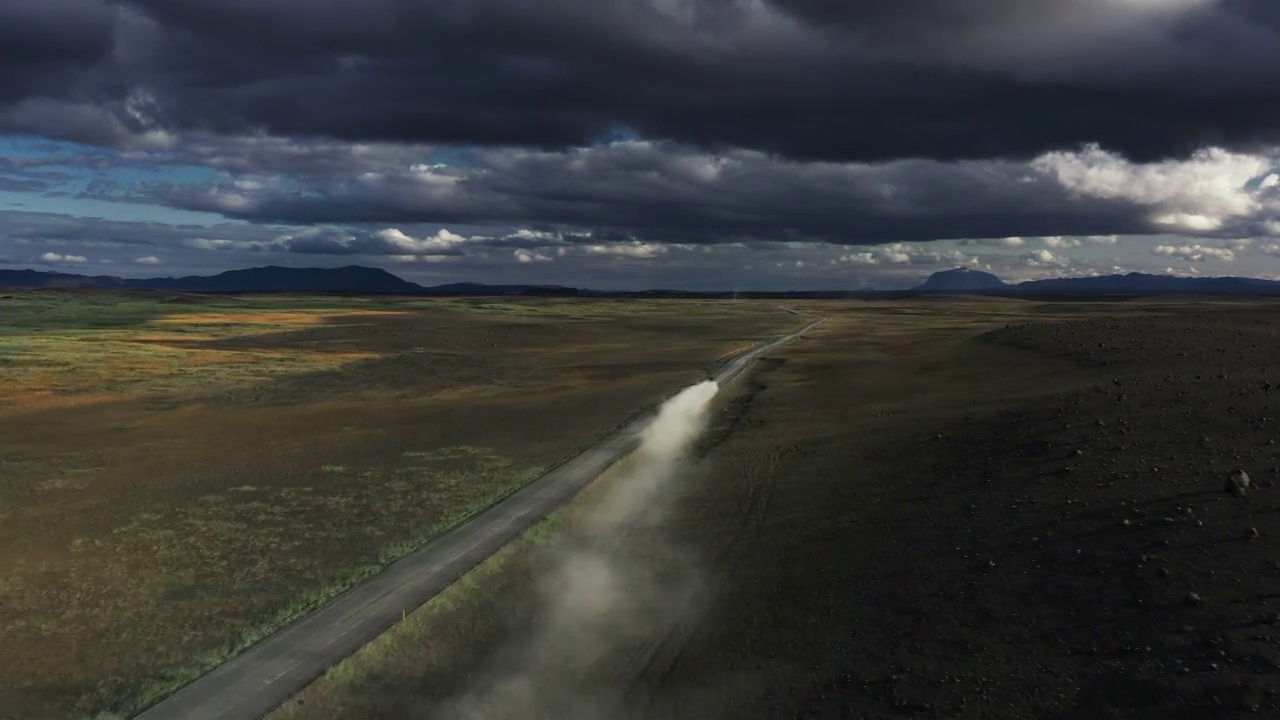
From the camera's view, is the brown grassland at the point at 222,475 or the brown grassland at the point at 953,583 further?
the brown grassland at the point at 222,475

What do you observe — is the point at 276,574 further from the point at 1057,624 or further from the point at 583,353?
the point at 583,353

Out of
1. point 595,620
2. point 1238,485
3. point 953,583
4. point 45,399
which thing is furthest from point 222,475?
point 1238,485

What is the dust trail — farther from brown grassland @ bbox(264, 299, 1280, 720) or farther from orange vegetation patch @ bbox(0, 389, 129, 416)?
orange vegetation patch @ bbox(0, 389, 129, 416)

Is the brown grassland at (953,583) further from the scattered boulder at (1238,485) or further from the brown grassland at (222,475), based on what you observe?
the brown grassland at (222,475)

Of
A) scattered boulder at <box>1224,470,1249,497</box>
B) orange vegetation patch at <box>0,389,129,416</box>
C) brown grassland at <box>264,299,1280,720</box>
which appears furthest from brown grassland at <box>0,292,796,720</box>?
scattered boulder at <box>1224,470,1249,497</box>

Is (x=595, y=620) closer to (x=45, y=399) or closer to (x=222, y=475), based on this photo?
(x=222, y=475)

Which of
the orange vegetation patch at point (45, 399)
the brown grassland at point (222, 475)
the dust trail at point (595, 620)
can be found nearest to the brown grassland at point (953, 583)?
the dust trail at point (595, 620)

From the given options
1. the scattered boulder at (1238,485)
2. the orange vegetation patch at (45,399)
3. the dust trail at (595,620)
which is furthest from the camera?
the orange vegetation patch at (45,399)
